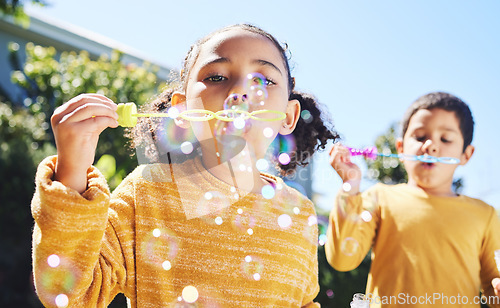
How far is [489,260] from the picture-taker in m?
→ 1.58

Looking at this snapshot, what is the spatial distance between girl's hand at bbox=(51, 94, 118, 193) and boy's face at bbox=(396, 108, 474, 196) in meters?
1.28

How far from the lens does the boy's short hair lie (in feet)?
5.74

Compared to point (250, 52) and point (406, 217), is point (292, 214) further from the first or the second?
point (406, 217)

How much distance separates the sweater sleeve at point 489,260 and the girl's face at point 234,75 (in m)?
1.02

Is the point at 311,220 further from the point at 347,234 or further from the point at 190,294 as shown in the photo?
the point at 190,294

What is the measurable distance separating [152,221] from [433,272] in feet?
3.42

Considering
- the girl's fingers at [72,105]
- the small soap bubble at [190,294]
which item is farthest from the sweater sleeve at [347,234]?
the girl's fingers at [72,105]

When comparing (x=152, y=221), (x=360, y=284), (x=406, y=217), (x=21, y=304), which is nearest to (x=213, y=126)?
(x=152, y=221)

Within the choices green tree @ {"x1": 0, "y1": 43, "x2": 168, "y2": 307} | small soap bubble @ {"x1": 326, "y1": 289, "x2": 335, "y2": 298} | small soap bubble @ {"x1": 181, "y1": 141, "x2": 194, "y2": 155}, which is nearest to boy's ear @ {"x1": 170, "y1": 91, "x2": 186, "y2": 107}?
small soap bubble @ {"x1": 181, "y1": 141, "x2": 194, "y2": 155}

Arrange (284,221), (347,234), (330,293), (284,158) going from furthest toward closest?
(330,293), (284,158), (347,234), (284,221)

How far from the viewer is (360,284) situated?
330 cm

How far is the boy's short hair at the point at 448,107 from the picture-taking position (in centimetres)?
175

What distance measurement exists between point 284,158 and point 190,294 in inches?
30.5

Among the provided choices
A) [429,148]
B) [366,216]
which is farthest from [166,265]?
[429,148]
